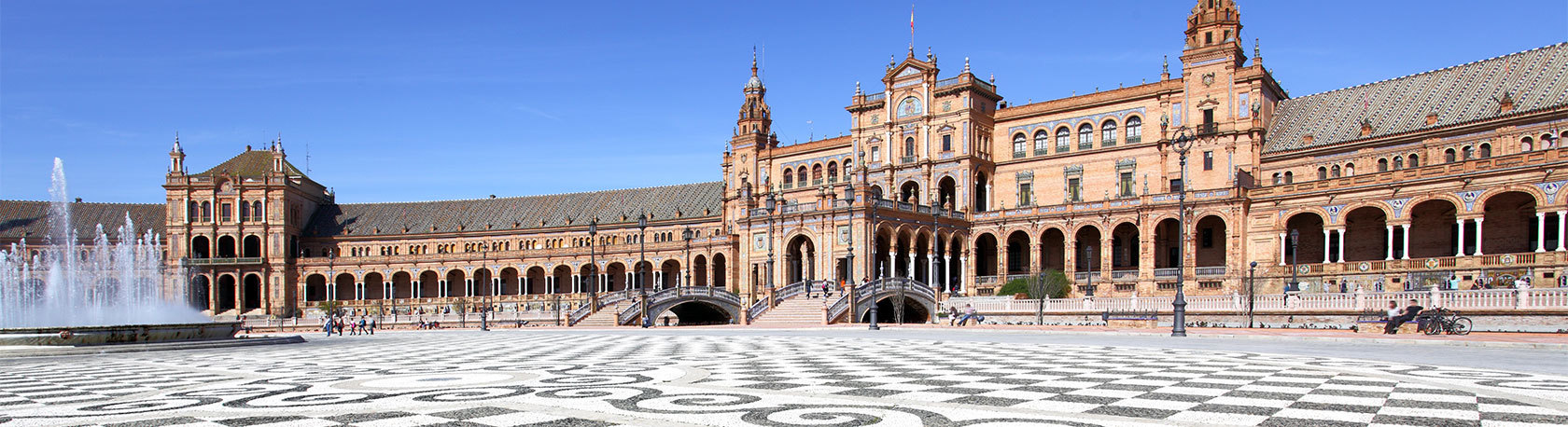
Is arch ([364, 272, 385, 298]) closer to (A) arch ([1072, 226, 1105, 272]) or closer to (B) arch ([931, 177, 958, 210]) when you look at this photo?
(B) arch ([931, 177, 958, 210])

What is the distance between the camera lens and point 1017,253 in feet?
217

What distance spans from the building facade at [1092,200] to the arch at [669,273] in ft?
0.58

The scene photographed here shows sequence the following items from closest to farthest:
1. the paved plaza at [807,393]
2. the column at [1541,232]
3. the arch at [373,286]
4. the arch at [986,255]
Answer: the paved plaza at [807,393] → the column at [1541,232] → the arch at [986,255] → the arch at [373,286]

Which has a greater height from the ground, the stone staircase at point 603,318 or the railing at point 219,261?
the railing at point 219,261

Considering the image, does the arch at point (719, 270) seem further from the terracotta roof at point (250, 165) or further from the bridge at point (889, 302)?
the terracotta roof at point (250, 165)

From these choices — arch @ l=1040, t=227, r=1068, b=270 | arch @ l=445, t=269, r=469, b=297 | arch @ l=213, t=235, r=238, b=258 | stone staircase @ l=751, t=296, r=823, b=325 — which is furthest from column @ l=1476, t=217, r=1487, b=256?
arch @ l=213, t=235, r=238, b=258

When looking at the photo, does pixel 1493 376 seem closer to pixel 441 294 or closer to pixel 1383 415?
pixel 1383 415

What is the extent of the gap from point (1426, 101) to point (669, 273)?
54.4 metres

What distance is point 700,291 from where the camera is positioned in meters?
55.3

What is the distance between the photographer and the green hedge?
4500 centimetres

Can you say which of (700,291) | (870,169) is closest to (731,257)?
(870,169)

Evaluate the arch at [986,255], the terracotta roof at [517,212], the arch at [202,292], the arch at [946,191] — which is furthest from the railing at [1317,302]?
the arch at [202,292]

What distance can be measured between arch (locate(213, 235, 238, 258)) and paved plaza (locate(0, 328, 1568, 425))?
3347 inches

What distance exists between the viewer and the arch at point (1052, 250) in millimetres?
62812
